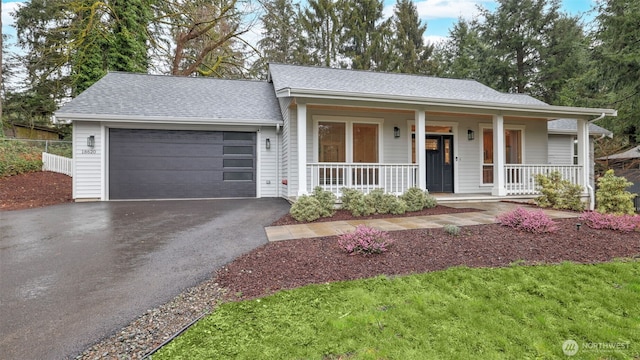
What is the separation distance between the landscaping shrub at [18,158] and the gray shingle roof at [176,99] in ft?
15.0

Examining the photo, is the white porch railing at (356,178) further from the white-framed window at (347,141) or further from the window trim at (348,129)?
the window trim at (348,129)

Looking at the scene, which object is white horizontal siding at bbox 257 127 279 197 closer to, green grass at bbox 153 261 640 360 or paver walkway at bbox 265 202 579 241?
paver walkway at bbox 265 202 579 241

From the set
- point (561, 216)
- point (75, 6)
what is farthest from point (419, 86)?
point (75, 6)

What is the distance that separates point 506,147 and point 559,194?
3328mm

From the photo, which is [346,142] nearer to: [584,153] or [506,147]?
[506,147]

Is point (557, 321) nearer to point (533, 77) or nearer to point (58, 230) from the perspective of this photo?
point (58, 230)

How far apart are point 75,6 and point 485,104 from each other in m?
17.2

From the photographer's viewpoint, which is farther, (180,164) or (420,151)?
(180,164)

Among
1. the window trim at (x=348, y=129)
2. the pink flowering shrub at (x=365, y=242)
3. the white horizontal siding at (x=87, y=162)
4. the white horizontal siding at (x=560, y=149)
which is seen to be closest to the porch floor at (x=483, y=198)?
the window trim at (x=348, y=129)

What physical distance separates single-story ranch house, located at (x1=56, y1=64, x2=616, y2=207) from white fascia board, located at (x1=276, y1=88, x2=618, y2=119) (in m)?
0.04

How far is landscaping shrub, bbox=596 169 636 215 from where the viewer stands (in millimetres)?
6328

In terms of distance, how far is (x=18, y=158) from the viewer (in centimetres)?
1090

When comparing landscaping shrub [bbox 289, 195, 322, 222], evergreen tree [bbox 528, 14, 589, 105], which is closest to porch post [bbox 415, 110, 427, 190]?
landscaping shrub [bbox 289, 195, 322, 222]

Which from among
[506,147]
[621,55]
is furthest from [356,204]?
[621,55]
